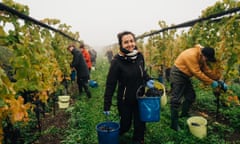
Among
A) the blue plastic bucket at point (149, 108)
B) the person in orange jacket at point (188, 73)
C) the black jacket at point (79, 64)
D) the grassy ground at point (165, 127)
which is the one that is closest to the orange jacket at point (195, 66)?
the person in orange jacket at point (188, 73)

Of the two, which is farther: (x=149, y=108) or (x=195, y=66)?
(x=195, y=66)

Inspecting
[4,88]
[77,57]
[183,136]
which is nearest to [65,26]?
[77,57]

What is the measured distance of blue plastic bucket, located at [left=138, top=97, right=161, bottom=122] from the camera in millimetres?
3680

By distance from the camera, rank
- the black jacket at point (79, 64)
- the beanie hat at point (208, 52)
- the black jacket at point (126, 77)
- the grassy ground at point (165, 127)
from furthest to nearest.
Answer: the black jacket at point (79, 64), the beanie hat at point (208, 52), the grassy ground at point (165, 127), the black jacket at point (126, 77)

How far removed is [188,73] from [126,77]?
1632 mm

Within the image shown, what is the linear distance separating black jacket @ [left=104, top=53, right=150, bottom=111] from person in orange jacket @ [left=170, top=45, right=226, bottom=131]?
1.22 metres

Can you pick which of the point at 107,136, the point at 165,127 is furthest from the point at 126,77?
the point at 165,127

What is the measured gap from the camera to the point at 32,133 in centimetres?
477

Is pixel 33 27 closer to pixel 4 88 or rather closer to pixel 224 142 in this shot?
pixel 4 88

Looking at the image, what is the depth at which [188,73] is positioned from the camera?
4.86m

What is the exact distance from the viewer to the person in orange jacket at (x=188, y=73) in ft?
14.9

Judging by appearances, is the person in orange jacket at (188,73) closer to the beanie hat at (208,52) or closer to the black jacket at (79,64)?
the beanie hat at (208,52)

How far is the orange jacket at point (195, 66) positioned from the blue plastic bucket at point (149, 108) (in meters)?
1.27

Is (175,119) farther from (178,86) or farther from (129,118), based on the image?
(129,118)
